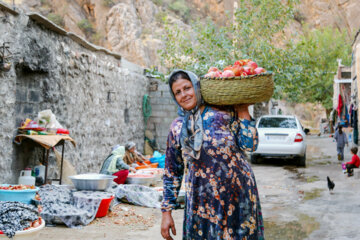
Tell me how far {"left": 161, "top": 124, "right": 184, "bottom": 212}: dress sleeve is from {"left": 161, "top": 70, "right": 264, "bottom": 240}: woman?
11 centimetres

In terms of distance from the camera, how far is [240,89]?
6.91 ft

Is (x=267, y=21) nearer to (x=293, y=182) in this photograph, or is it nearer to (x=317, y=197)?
(x=293, y=182)

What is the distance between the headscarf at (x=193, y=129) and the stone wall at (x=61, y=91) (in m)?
3.85

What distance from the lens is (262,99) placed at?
84.7 inches

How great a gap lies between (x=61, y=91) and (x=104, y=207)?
281cm

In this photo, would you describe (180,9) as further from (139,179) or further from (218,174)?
(218,174)

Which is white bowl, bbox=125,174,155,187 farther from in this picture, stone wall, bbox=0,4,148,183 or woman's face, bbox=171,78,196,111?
woman's face, bbox=171,78,196,111

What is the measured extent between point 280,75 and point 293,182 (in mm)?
5048

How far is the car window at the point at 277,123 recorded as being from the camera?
11597 millimetres

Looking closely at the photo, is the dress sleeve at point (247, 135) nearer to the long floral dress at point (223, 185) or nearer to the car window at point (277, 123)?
the long floral dress at point (223, 185)

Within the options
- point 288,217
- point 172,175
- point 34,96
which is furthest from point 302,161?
point 172,175

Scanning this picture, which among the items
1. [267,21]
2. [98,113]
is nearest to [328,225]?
[98,113]

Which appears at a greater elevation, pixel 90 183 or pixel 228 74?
pixel 228 74

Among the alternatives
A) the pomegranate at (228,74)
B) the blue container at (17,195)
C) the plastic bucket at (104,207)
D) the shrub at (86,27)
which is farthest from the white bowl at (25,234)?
the shrub at (86,27)
